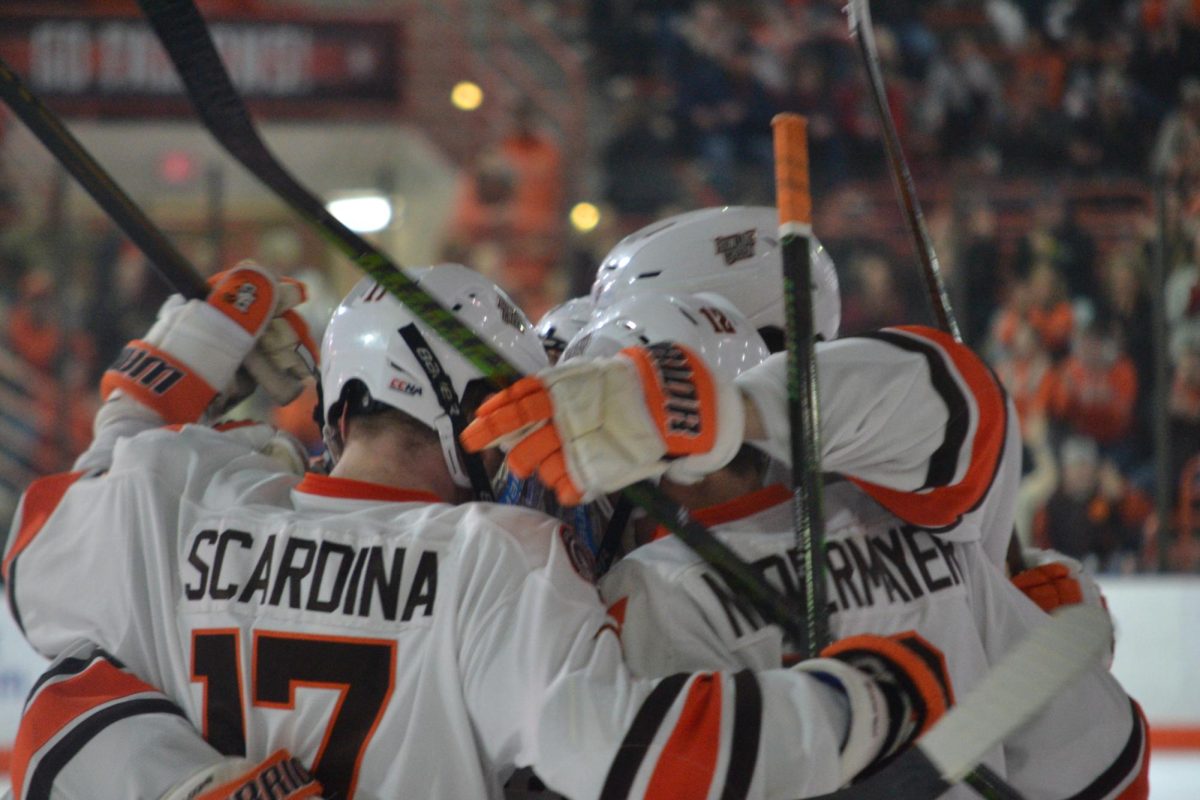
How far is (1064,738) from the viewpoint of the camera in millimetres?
2062

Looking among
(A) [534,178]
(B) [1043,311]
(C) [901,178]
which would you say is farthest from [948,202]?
(C) [901,178]

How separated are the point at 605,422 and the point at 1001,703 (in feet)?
1.62

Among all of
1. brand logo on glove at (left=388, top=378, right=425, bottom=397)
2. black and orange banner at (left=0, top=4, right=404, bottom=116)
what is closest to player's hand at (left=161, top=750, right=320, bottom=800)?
brand logo on glove at (left=388, top=378, right=425, bottom=397)

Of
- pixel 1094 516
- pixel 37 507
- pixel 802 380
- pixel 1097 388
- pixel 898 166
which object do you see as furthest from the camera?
pixel 1097 388

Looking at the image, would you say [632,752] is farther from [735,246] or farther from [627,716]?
[735,246]

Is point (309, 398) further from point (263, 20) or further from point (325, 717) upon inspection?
point (325, 717)

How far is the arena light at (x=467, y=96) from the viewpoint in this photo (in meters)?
7.57

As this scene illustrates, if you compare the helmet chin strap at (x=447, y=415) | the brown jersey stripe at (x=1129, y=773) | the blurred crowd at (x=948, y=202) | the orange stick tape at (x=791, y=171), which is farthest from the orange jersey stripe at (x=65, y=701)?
the blurred crowd at (x=948, y=202)

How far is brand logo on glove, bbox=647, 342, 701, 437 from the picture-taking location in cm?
162

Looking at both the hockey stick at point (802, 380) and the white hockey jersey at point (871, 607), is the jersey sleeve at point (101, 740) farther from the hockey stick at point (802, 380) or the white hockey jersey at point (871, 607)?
the hockey stick at point (802, 380)

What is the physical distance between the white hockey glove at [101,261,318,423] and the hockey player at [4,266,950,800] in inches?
6.8

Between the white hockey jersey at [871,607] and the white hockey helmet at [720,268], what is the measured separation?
1.79ft

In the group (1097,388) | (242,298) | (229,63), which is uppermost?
(229,63)

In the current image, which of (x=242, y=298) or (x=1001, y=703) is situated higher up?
(x=242, y=298)
